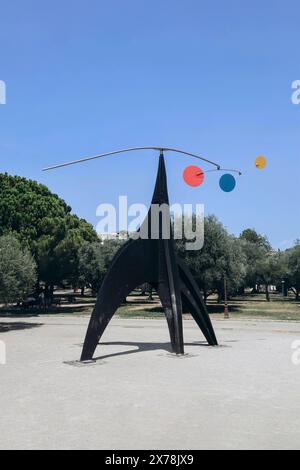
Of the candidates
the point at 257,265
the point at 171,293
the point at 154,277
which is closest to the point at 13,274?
the point at 154,277

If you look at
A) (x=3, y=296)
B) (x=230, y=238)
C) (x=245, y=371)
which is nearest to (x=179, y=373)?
(x=245, y=371)

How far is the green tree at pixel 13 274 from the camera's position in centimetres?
2923

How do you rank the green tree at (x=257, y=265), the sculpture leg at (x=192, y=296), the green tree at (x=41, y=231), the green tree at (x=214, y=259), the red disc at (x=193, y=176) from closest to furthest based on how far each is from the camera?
1. the red disc at (x=193, y=176)
2. the sculpture leg at (x=192, y=296)
3. the green tree at (x=214, y=259)
4. the green tree at (x=41, y=231)
5. the green tree at (x=257, y=265)

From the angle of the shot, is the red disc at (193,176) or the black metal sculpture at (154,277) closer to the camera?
the red disc at (193,176)

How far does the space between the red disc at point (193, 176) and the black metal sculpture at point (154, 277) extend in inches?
140

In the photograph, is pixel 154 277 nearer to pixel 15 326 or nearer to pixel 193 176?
pixel 193 176

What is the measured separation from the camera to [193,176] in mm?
16609

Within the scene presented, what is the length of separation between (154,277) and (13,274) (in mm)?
13883

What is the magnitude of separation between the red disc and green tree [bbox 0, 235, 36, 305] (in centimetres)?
1680

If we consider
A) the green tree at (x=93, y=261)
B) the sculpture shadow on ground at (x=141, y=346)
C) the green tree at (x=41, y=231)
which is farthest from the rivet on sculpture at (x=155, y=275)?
the green tree at (x=93, y=261)

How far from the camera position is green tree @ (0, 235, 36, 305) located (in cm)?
2923

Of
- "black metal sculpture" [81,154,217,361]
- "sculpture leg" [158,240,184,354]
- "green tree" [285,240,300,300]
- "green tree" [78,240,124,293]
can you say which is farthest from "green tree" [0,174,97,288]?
"sculpture leg" [158,240,184,354]

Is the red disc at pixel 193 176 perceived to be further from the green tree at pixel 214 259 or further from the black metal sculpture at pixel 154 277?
the green tree at pixel 214 259

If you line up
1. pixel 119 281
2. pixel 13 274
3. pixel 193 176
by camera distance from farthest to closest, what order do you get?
pixel 13 274, pixel 119 281, pixel 193 176
